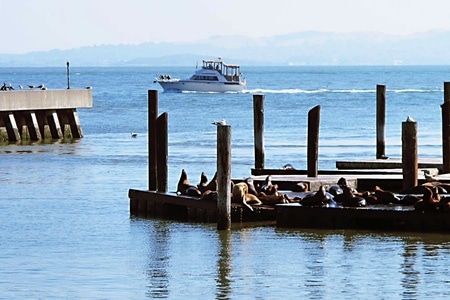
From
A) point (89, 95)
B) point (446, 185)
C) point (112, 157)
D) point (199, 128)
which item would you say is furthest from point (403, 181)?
point (199, 128)

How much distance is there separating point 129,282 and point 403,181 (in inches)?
339

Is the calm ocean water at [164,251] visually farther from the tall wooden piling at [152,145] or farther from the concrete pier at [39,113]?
the concrete pier at [39,113]

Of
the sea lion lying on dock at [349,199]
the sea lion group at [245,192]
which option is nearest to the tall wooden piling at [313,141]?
the sea lion group at [245,192]

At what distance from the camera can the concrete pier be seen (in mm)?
48562

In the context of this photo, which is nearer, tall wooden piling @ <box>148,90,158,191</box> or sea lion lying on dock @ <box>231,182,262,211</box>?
sea lion lying on dock @ <box>231,182,262,211</box>

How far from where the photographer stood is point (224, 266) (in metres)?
21.3

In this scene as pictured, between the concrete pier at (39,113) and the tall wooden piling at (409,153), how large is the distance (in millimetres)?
24242

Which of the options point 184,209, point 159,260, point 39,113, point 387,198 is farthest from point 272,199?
point 39,113

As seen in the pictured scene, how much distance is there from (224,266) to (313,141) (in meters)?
7.65

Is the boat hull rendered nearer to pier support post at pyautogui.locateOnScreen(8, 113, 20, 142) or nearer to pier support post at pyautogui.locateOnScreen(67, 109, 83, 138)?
pier support post at pyautogui.locateOnScreen(67, 109, 83, 138)

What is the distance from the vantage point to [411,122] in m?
26.0

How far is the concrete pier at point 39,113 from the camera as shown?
1912 inches

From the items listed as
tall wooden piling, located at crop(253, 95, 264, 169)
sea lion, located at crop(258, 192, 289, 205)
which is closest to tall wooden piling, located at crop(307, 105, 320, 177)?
sea lion, located at crop(258, 192, 289, 205)

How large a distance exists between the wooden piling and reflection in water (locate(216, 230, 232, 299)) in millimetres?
3178
